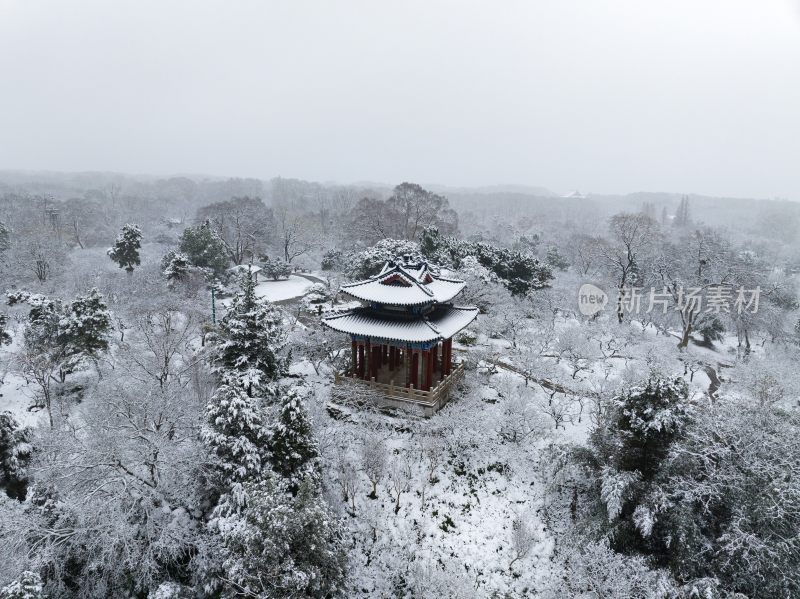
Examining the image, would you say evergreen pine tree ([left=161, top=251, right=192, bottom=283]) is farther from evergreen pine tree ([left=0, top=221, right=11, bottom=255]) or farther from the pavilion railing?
the pavilion railing

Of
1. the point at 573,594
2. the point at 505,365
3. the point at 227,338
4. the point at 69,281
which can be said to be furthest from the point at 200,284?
the point at 573,594

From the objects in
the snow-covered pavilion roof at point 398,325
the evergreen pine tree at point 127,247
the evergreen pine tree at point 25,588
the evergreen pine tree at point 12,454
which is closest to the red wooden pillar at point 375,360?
the snow-covered pavilion roof at point 398,325

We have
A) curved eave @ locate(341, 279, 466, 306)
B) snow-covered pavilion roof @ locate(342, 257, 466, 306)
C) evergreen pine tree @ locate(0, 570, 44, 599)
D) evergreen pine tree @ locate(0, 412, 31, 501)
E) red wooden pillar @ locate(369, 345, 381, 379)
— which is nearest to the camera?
evergreen pine tree @ locate(0, 570, 44, 599)

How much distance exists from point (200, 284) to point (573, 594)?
3736 cm

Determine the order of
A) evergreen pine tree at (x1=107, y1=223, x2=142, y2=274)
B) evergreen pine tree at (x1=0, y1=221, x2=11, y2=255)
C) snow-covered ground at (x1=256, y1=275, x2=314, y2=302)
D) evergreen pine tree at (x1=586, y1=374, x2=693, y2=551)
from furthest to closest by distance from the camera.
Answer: evergreen pine tree at (x1=0, y1=221, x2=11, y2=255)
snow-covered ground at (x1=256, y1=275, x2=314, y2=302)
evergreen pine tree at (x1=107, y1=223, x2=142, y2=274)
evergreen pine tree at (x1=586, y1=374, x2=693, y2=551)

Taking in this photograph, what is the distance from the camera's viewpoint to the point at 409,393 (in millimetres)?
24531

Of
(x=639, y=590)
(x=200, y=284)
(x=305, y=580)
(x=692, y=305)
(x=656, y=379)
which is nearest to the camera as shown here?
(x=305, y=580)

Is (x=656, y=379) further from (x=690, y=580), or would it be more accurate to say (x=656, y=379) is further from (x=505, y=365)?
(x=505, y=365)

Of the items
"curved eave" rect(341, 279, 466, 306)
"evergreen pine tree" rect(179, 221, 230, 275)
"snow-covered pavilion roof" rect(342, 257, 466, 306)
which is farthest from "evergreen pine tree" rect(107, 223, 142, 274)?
"curved eave" rect(341, 279, 466, 306)

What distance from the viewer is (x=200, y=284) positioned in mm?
43594

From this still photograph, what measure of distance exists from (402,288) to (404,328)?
211 centimetres

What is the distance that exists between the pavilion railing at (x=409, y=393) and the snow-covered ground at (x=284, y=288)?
22361 millimetres

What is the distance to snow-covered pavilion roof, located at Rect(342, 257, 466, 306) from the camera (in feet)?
79.8

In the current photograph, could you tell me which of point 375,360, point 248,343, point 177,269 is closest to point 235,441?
point 248,343
